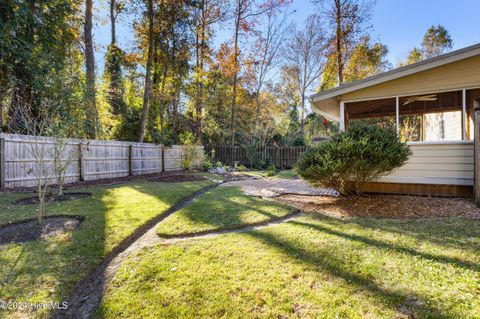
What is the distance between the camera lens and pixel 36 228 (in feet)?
12.5

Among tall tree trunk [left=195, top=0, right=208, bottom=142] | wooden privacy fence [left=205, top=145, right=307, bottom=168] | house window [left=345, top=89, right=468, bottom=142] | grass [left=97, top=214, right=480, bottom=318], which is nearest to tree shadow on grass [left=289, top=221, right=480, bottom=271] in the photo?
grass [left=97, top=214, right=480, bottom=318]

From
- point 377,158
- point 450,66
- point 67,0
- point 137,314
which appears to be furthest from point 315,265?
point 67,0

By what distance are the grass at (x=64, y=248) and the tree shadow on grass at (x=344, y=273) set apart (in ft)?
6.95

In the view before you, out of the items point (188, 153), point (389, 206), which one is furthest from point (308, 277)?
point (188, 153)

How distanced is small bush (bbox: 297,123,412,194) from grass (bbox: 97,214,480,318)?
5.40ft

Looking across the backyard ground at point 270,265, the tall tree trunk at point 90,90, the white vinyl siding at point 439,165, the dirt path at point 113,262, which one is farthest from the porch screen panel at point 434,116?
the tall tree trunk at point 90,90

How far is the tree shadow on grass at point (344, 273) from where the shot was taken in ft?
6.31

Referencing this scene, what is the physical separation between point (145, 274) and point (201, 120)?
633 inches

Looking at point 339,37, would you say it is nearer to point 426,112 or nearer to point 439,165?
point 426,112

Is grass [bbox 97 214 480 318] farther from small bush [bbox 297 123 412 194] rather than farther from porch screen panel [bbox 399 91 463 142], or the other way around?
porch screen panel [bbox 399 91 463 142]

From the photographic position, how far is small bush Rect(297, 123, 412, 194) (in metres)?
4.81

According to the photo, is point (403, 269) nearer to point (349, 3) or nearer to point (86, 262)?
point (86, 262)

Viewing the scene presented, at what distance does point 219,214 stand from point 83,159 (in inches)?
275

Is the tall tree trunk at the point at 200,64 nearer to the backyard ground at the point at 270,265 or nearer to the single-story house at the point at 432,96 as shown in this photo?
the single-story house at the point at 432,96
